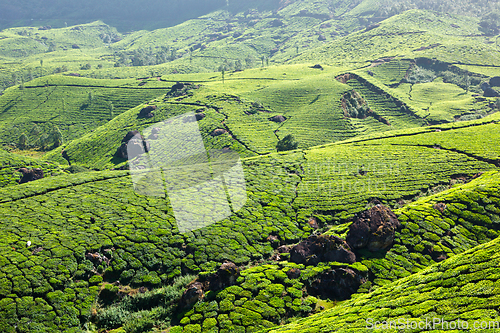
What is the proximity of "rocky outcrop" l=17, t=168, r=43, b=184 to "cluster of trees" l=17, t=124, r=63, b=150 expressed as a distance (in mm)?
A: 42965

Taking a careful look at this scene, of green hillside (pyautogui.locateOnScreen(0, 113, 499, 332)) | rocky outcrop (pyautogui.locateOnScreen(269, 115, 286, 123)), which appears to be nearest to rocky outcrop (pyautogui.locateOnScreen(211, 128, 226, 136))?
rocky outcrop (pyautogui.locateOnScreen(269, 115, 286, 123))

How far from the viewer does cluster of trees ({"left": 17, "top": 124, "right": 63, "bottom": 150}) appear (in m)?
99.2

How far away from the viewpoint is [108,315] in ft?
80.0

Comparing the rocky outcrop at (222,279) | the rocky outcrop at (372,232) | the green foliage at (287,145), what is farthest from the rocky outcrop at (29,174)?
the rocky outcrop at (372,232)

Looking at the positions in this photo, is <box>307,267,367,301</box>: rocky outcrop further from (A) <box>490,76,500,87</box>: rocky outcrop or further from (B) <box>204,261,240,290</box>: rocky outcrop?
(A) <box>490,76,500,87</box>: rocky outcrop

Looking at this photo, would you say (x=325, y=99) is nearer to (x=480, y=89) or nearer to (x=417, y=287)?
(x=480, y=89)

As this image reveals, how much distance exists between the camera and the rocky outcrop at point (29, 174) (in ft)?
200

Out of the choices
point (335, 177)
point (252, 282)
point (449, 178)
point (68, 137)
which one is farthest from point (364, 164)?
point (68, 137)

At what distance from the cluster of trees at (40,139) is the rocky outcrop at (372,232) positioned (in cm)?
10998

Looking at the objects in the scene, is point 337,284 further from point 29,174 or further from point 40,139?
point 40,139

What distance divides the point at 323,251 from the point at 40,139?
113 metres

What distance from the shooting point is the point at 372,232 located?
→ 3089 centimetres

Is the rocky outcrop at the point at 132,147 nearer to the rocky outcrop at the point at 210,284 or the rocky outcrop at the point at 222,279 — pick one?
the rocky outcrop at the point at 210,284

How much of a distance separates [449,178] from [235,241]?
126 ft
